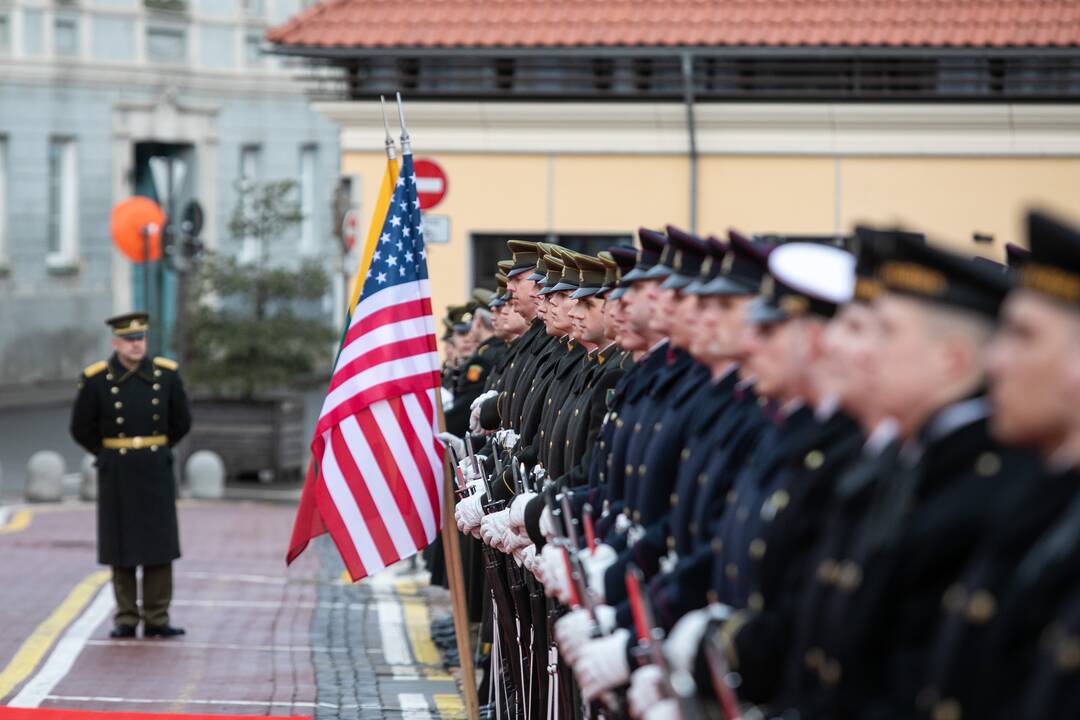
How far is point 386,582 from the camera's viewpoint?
15711 millimetres

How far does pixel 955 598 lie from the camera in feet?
12.4

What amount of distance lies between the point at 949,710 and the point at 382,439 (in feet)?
19.1

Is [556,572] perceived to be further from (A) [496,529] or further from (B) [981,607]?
(B) [981,607]

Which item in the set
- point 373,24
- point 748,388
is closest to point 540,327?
point 748,388

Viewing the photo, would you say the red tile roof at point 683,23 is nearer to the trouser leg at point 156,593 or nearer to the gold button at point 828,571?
the trouser leg at point 156,593

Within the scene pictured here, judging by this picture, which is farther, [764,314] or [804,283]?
[764,314]

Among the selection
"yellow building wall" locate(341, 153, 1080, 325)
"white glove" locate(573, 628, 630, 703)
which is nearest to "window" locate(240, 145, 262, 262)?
"yellow building wall" locate(341, 153, 1080, 325)

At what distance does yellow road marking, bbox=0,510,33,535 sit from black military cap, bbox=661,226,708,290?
12991 mm

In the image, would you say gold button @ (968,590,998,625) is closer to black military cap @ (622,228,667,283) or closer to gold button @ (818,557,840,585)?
gold button @ (818,557,840,585)

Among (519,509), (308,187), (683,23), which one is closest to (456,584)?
(519,509)

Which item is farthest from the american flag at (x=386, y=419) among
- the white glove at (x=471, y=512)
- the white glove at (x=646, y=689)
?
the white glove at (x=646, y=689)

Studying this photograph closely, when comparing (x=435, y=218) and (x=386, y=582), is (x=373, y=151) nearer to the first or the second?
(x=435, y=218)

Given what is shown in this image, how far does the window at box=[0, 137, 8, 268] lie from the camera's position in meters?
38.0

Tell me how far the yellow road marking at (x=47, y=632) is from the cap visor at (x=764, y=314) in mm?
5936
